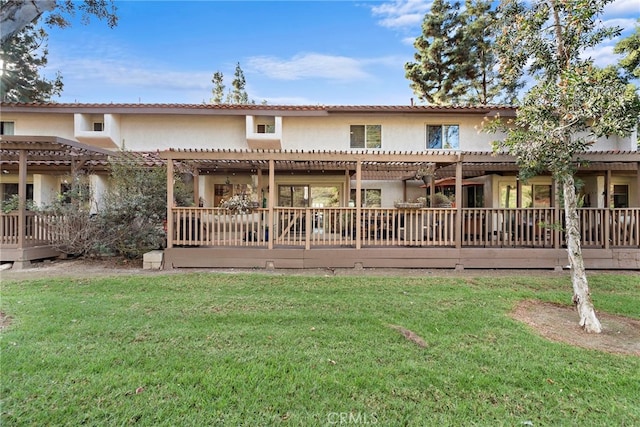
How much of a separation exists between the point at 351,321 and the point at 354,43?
46.4ft

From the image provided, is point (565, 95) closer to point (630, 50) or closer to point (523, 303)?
point (523, 303)

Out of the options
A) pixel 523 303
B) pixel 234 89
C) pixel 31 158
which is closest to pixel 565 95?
pixel 523 303

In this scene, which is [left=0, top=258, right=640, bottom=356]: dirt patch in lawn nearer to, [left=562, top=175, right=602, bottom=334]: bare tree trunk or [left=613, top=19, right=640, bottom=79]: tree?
[left=562, top=175, right=602, bottom=334]: bare tree trunk

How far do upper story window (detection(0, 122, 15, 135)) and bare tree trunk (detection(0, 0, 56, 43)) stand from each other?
44.0 ft

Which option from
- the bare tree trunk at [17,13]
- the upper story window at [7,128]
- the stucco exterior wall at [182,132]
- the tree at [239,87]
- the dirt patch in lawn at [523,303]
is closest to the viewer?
the bare tree trunk at [17,13]

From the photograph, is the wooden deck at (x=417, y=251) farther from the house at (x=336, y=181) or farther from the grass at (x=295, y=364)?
the grass at (x=295, y=364)

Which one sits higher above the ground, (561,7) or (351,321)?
(561,7)

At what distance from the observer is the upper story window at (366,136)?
13.0 metres

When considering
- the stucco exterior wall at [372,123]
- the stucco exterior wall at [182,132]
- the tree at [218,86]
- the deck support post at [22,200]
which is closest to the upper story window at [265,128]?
the stucco exterior wall at [372,123]

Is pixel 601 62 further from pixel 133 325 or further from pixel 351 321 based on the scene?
pixel 133 325

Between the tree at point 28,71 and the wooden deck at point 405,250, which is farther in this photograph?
the tree at point 28,71

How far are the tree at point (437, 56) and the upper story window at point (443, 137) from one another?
40.7 feet

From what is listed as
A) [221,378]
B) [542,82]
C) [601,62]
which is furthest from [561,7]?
[221,378]

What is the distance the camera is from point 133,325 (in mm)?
4570
